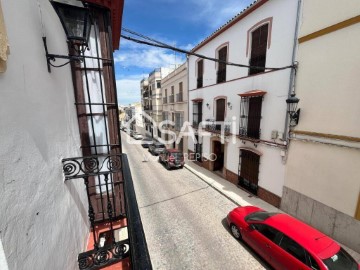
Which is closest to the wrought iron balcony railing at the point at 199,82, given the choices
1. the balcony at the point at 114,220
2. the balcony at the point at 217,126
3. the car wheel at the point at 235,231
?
the balcony at the point at 217,126

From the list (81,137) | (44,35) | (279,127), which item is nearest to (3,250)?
(44,35)

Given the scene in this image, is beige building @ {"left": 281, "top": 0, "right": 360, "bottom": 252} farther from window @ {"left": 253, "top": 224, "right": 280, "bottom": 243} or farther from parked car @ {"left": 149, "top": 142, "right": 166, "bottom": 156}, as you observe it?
parked car @ {"left": 149, "top": 142, "right": 166, "bottom": 156}

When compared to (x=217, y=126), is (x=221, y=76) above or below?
above

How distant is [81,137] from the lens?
3.54 metres

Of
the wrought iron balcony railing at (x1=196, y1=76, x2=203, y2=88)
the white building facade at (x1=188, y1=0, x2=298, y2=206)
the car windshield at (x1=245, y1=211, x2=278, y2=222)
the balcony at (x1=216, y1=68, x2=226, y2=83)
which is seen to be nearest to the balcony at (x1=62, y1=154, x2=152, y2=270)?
the car windshield at (x1=245, y1=211, x2=278, y2=222)

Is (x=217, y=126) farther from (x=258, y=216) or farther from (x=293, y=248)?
(x=293, y=248)

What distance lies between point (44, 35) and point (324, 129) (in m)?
7.35

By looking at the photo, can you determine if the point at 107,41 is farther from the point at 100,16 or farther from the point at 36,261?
the point at 36,261

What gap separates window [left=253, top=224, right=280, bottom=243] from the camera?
15.0 ft

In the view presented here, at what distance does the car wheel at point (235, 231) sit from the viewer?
18.9ft

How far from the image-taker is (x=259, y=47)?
7828 millimetres

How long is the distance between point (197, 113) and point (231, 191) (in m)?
6.51

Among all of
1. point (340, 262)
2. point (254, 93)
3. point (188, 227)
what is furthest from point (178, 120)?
point (340, 262)

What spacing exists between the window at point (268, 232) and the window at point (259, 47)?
6091 millimetres
